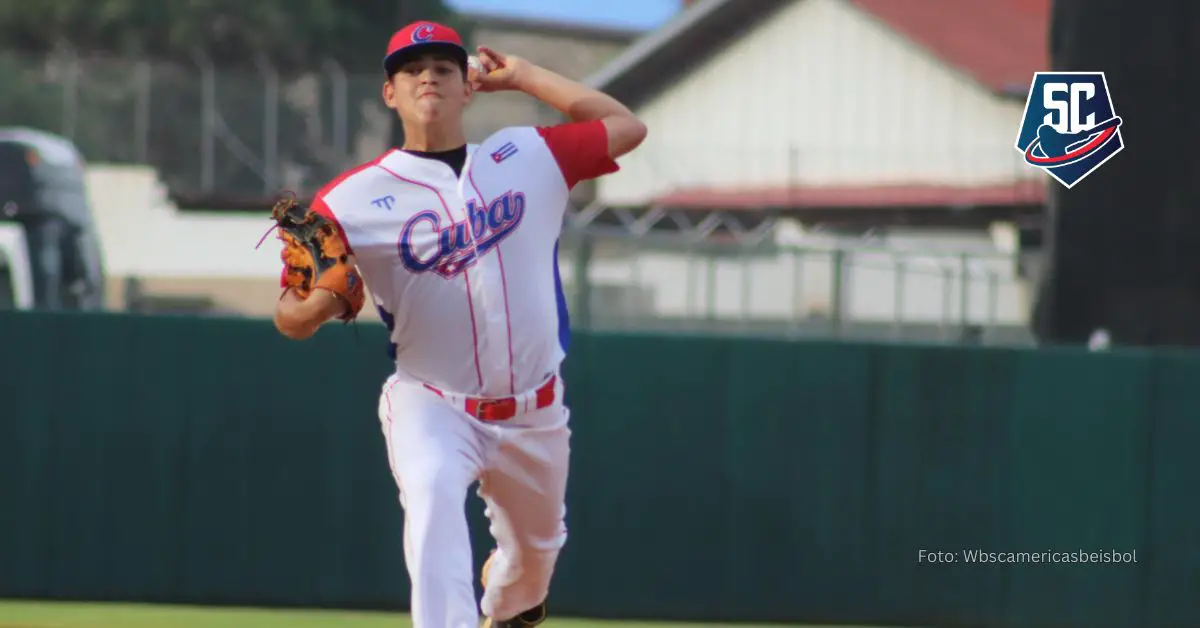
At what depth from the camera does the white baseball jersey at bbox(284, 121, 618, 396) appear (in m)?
5.14

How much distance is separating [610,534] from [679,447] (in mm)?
530

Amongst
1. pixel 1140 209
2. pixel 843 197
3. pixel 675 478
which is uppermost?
pixel 843 197

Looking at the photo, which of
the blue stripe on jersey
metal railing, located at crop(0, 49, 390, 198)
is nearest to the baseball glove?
the blue stripe on jersey

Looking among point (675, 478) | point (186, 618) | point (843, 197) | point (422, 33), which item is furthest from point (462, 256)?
point (843, 197)

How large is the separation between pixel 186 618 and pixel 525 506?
3.09 m

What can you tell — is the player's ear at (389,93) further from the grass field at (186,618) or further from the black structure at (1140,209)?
the black structure at (1140,209)

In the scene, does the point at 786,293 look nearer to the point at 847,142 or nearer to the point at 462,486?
the point at 462,486

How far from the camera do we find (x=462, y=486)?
5141mm

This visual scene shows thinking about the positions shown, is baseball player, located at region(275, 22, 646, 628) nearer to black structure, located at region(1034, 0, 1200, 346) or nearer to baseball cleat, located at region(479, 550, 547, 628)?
baseball cleat, located at region(479, 550, 547, 628)

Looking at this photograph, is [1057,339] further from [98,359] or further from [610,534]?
[98,359]

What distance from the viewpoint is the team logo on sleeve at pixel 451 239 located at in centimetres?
513

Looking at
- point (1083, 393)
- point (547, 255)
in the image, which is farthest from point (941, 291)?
point (547, 255)

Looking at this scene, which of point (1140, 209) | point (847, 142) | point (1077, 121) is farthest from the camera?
point (847, 142)

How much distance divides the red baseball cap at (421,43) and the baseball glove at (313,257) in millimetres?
519
